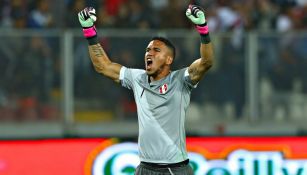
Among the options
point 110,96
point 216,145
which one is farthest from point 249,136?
→ point 110,96

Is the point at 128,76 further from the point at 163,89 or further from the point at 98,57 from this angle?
the point at 163,89

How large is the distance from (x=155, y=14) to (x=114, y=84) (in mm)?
1748

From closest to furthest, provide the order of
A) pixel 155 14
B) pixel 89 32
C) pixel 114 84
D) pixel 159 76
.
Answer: pixel 159 76, pixel 89 32, pixel 114 84, pixel 155 14

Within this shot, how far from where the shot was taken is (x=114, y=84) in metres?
12.6

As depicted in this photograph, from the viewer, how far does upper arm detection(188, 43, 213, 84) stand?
752cm

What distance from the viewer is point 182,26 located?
45.8ft

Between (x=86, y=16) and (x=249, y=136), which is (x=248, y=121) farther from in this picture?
(x=86, y=16)

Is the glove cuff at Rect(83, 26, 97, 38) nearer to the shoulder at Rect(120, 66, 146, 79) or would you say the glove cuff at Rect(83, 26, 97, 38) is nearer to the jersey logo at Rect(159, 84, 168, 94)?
the shoulder at Rect(120, 66, 146, 79)

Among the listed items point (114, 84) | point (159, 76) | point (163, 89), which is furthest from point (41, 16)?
point (163, 89)

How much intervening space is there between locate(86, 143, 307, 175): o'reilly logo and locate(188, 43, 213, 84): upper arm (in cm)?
331

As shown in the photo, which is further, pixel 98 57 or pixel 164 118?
pixel 98 57

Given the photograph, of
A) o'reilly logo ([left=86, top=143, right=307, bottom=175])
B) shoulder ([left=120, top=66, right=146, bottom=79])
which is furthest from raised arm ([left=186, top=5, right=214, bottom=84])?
o'reilly logo ([left=86, top=143, right=307, bottom=175])

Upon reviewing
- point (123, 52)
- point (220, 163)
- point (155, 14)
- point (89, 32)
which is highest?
point (155, 14)

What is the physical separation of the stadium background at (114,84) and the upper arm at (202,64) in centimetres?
397
